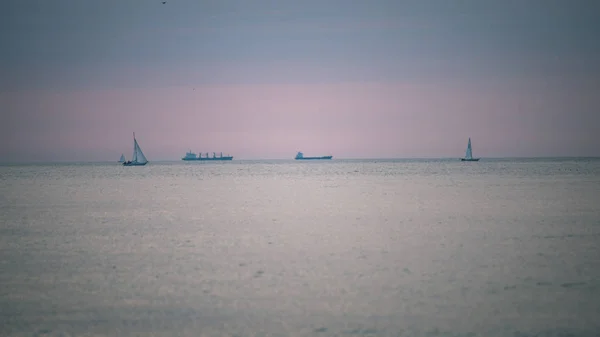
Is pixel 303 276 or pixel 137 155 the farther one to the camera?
pixel 137 155

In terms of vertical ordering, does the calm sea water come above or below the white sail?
below

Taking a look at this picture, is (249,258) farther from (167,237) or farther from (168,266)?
(167,237)

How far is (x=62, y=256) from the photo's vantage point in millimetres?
16344

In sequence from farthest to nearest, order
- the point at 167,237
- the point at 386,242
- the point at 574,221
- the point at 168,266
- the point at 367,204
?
the point at 367,204, the point at 574,221, the point at 167,237, the point at 386,242, the point at 168,266

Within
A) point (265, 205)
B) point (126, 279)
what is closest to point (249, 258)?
point (126, 279)

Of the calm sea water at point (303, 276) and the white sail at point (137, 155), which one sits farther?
the white sail at point (137, 155)

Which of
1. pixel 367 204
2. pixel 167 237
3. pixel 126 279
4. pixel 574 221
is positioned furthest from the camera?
pixel 367 204

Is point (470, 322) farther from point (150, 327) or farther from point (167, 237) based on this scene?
point (167, 237)

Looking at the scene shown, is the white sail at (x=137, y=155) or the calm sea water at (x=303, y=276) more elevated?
the white sail at (x=137, y=155)

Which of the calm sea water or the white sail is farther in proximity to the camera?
the white sail

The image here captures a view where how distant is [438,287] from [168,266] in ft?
25.2

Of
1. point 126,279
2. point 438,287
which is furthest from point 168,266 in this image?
point 438,287

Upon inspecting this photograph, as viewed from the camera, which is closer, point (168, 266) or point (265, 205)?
point (168, 266)

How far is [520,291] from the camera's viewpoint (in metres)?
11.7
